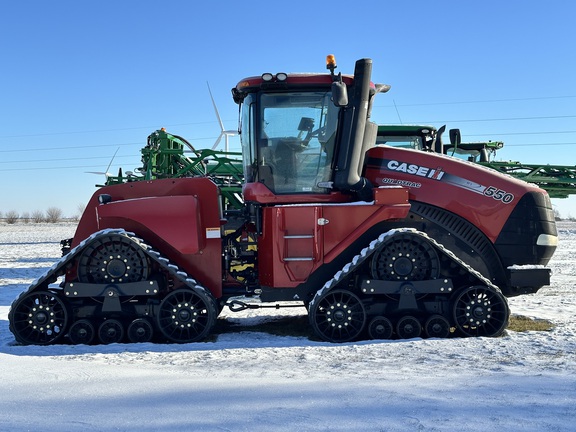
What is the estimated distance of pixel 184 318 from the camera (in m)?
6.09

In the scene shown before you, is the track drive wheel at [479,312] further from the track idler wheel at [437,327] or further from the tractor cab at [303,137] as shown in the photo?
the tractor cab at [303,137]

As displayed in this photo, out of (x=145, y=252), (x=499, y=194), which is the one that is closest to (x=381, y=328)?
(x=499, y=194)

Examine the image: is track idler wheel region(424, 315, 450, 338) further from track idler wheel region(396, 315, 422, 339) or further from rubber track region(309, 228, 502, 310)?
rubber track region(309, 228, 502, 310)

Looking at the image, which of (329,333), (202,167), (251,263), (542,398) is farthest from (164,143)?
(542,398)

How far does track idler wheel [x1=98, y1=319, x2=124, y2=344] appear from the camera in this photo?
6086 millimetres

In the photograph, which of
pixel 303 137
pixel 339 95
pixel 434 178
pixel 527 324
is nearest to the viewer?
pixel 339 95

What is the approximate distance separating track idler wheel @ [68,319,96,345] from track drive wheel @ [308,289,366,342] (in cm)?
237

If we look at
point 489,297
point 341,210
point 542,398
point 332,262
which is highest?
point 341,210

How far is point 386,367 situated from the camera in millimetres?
4656

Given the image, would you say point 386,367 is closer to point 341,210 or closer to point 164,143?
point 341,210

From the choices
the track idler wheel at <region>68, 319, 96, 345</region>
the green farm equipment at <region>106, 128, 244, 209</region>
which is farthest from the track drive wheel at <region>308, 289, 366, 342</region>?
the green farm equipment at <region>106, 128, 244, 209</region>

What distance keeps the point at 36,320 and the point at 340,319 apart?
3.20m

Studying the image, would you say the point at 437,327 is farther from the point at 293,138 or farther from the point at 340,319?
the point at 293,138

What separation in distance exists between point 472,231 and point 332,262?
1630 millimetres
